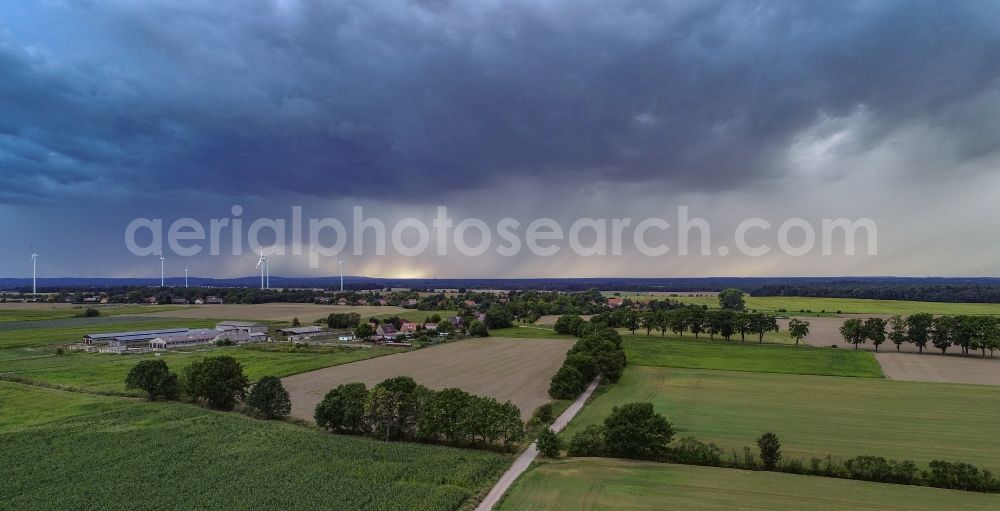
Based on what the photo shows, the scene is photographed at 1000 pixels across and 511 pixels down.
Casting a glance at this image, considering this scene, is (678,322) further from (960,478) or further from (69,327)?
(69,327)

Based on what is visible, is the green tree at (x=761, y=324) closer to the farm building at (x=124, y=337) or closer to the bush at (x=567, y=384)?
the bush at (x=567, y=384)

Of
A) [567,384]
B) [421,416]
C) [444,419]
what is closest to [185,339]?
[421,416]

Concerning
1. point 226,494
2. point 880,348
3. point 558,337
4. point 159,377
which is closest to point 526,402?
point 226,494

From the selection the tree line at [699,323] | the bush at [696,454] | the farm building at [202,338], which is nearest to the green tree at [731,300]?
the tree line at [699,323]

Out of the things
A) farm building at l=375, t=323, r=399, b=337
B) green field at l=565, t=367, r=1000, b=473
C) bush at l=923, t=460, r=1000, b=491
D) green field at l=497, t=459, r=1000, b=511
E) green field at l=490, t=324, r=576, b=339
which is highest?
bush at l=923, t=460, r=1000, b=491

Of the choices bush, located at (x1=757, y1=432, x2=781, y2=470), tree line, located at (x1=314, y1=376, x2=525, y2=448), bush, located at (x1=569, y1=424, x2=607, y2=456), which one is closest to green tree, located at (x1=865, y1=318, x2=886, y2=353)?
bush, located at (x1=757, y1=432, x2=781, y2=470)

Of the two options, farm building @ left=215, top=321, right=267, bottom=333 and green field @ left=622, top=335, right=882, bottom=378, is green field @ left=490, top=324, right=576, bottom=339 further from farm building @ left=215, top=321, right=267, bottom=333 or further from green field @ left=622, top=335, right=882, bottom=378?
farm building @ left=215, top=321, right=267, bottom=333
